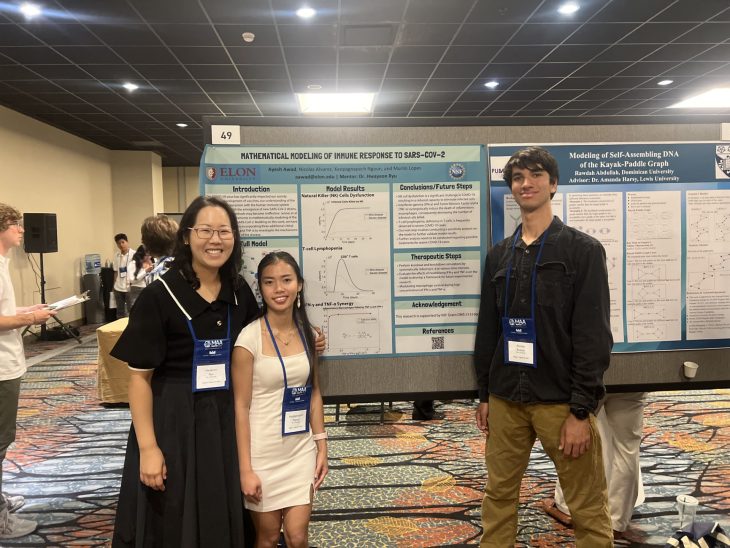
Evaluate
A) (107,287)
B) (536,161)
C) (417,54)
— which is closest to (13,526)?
(536,161)

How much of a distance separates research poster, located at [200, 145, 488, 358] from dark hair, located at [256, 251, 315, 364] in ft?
0.40

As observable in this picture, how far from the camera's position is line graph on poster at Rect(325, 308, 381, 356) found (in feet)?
6.43

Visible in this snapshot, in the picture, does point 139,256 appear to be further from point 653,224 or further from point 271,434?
point 653,224

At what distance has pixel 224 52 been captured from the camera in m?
5.88

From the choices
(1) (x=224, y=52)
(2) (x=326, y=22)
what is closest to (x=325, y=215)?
(2) (x=326, y=22)

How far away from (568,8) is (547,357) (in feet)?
14.5

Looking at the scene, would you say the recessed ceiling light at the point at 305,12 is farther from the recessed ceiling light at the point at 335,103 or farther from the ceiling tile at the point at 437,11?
the recessed ceiling light at the point at 335,103

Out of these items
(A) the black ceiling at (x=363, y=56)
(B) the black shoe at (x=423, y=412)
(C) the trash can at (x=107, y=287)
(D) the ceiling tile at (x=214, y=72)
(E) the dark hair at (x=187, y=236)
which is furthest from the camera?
(C) the trash can at (x=107, y=287)

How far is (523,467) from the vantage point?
1.82m

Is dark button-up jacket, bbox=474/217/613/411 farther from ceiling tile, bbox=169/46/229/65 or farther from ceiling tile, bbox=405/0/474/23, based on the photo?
ceiling tile, bbox=169/46/229/65

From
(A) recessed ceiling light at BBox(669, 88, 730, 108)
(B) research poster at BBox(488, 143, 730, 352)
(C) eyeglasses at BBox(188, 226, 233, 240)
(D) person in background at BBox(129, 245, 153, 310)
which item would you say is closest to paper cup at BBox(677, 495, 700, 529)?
(B) research poster at BBox(488, 143, 730, 352)

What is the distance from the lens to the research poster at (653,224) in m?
1.99

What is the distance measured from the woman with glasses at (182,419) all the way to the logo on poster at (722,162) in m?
1.91

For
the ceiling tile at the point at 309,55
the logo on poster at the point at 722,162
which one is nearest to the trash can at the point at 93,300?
the ceiling tile at the point at 309,55
